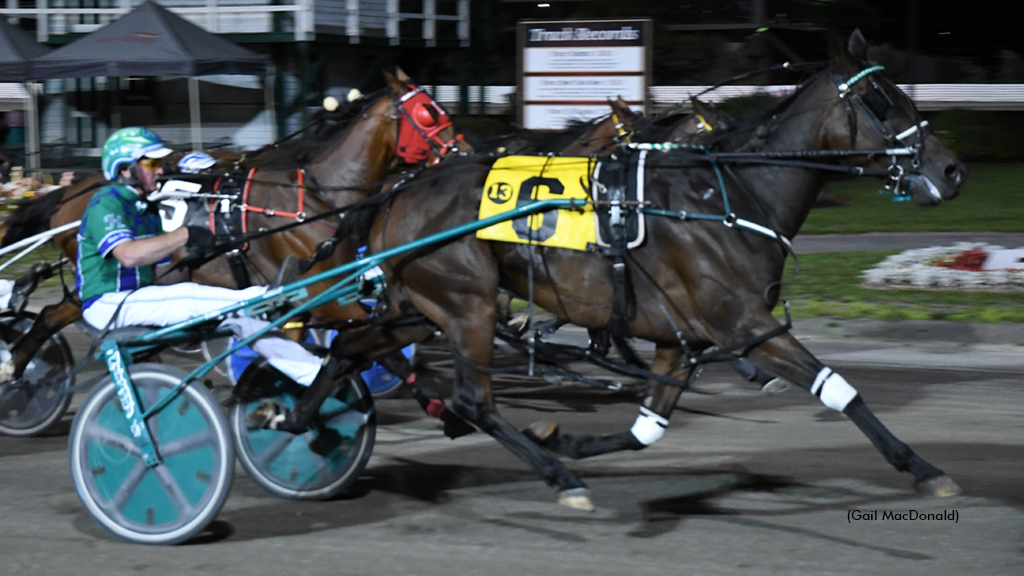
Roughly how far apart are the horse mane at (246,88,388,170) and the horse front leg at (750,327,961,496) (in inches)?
143

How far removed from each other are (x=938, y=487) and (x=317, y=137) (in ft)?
16.2

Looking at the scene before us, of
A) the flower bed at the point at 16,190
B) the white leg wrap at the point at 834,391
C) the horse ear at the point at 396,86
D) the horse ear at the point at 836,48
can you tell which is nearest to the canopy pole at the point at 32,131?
the flower bed at the point at 16,190

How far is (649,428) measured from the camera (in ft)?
17.8

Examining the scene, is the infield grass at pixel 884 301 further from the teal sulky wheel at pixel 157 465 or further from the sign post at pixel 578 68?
the teal sulky wheel at pixel 157 465

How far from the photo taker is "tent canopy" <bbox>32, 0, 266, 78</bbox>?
17000 mm

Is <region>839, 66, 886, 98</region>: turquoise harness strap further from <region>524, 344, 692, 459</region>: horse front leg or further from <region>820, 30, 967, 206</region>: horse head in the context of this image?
<region>524, 344, 692, 459</region>: horse front leg

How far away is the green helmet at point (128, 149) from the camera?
17.8 ft

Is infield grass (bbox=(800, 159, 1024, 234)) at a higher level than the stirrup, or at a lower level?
lower

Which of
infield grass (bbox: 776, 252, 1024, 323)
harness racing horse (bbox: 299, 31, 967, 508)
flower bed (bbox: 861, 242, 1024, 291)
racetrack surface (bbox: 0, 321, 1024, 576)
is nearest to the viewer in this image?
racetrack surface (bbox: 0, 321, 1024, 576)

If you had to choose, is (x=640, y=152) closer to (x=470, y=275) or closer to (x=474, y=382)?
(x=470, y=275)

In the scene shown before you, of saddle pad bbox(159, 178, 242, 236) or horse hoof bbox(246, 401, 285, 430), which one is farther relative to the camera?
saddle pad bbox(159, 178, 242, 236)

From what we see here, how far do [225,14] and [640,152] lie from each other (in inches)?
628

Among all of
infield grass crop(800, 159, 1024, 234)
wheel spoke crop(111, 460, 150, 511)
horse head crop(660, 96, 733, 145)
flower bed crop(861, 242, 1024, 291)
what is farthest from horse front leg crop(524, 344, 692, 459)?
infield grass crop(800, 159, 1024, 234)

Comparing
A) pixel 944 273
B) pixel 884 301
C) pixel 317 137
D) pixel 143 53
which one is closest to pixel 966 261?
pixel 944 273
